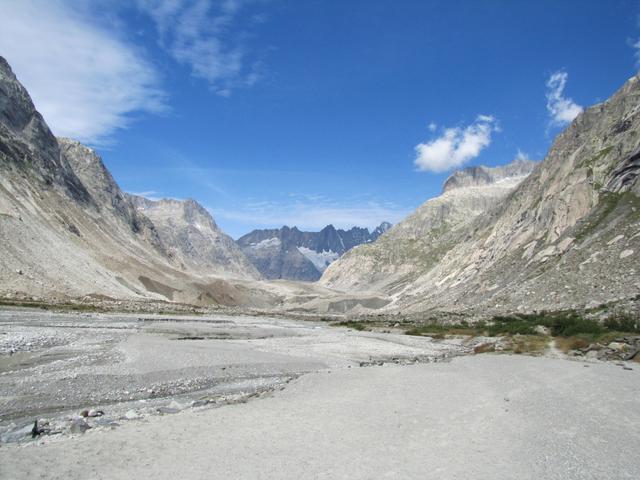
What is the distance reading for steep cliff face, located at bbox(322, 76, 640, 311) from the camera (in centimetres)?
6588

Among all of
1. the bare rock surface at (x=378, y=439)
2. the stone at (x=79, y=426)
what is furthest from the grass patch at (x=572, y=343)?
the stone at (x=79, y=426)

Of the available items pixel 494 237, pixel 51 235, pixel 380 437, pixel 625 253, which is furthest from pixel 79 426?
pixel 494 237

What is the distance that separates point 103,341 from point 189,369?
52.2 feet

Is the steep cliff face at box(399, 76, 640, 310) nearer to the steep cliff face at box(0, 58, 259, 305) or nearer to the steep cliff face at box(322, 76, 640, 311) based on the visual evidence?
the steep cliff face at box(322, 76, 640, 311)

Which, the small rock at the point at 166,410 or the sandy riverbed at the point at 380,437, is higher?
the sandy riverbed at the point at 380,437

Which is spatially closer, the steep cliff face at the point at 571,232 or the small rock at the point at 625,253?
the small rock at the point at 625,253

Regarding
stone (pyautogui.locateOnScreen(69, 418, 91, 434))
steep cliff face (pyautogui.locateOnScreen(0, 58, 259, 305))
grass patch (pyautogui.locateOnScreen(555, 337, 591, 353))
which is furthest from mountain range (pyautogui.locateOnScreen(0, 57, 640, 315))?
stone (pyautogui.locateOnScreen(69, 418, 91, 434))

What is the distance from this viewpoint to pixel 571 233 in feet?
277

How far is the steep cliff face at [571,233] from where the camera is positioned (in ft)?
216

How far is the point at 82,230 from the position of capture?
489ft

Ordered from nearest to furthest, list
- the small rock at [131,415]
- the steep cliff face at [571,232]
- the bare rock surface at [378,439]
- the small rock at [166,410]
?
the bare rock surface at [378,439], the small rock at [131,415], the small rock at [166,410], the steep cliff face at [571,232]

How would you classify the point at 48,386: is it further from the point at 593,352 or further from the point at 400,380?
the point at 593,352

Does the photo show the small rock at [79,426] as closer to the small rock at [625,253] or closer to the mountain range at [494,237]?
the mountain range at [494,237]

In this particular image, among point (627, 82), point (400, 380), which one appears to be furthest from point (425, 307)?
point (400, 380)
